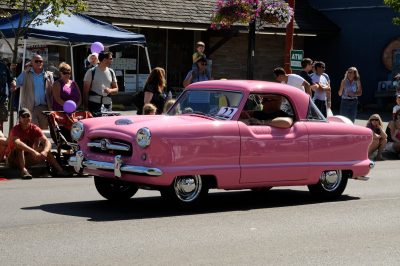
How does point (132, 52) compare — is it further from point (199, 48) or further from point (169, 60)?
point (199, 48)

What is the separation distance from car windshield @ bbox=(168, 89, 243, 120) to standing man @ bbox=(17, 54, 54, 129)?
4514 mm

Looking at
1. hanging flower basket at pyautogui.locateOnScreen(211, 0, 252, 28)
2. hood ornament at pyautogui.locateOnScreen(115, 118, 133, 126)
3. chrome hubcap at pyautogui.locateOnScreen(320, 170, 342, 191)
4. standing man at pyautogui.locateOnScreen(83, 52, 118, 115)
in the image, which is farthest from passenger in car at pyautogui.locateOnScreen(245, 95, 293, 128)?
hanging flower basket at pyautogui.locateOnScreen(211, 0, 252, 28)

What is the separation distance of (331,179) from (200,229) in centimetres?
307

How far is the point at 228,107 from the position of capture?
1010cm

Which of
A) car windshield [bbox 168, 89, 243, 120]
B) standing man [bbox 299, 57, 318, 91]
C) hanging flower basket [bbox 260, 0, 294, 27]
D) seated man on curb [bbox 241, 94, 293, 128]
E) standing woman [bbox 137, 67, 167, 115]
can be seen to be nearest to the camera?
car windshield [bbox 168, 89, 243, 120]

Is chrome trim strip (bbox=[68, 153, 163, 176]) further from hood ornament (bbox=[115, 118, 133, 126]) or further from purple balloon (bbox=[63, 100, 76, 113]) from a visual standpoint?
purple balloon (bbox=[63, 100, 76, 113])

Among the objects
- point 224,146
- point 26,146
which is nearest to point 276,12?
point 26,146

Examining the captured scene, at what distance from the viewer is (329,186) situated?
11.1m

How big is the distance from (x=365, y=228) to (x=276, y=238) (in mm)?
1250

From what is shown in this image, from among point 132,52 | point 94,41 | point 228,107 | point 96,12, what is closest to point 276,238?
point 228,107

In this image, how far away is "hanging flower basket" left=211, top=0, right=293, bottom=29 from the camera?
1862 cm

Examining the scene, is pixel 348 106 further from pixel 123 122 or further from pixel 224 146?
pixel 123 122

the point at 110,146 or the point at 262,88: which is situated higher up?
the point at 262,88

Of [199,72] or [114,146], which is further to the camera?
[199,72]
